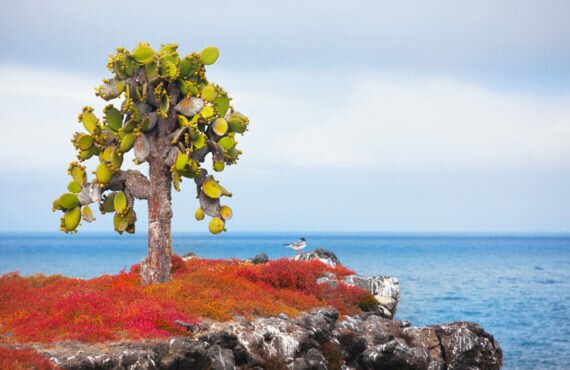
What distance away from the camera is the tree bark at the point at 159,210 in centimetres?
2700

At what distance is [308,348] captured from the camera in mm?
22844

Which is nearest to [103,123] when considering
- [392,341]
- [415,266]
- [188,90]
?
[188,90]

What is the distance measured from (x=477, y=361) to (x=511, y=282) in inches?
3329

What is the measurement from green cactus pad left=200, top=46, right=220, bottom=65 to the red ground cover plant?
361 inches

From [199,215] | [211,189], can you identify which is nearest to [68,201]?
[199,215]

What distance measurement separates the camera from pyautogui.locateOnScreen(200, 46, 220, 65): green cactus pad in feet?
93.5

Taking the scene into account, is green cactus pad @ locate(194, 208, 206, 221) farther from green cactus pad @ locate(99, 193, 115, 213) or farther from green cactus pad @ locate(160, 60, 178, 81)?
green cactus pad @ locate(160, 60, 178, 81)

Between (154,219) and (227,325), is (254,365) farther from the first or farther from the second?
(154,219)

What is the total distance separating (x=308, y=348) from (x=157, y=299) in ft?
19.0

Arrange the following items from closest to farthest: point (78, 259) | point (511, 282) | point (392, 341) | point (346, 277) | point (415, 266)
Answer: point (392, 341)
point (346, 277)
point (511, 282)
point (415, 266)
point (78, 259)

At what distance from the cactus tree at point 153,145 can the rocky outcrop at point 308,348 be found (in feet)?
20.3

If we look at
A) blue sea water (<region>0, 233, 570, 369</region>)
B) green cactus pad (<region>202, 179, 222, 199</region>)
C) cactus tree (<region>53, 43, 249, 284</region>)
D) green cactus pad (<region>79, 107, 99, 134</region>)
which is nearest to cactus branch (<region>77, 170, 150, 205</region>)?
cactus tree (<region>53, 43, 249, 284</region>)

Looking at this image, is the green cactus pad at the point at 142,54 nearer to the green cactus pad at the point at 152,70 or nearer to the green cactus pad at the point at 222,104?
the green cactus pad at the point at 152,70

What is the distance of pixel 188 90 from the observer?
27797 millimetres
